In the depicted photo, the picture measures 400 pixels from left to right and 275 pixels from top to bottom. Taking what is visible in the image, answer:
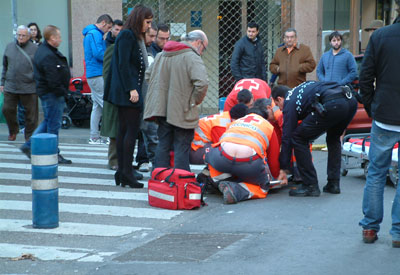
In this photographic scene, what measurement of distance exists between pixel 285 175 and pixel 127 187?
6.35 ft

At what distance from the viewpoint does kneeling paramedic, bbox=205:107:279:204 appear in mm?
7594

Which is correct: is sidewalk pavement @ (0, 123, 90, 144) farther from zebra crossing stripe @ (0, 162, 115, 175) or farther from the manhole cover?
the manhole cover

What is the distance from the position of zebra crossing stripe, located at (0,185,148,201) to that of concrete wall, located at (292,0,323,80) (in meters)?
9.01

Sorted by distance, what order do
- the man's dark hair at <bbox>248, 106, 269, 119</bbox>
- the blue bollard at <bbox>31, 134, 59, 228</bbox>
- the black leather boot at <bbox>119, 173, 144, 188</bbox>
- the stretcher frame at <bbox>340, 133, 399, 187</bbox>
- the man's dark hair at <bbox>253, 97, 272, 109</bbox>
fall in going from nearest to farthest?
the blue bollard at <bbox>31, 134, 59, 228</bbox>, the man's dark hair at <bbox>248, 106, 269, 119</bbox>, the man's dark hair at <bbox>253, 97, 272, 109</bbox>, the black leather boot at <bbox>119, 173, 144, 188</bbox>, the stretcher frame at <bbox>340, 133, 399, 187</bbox>

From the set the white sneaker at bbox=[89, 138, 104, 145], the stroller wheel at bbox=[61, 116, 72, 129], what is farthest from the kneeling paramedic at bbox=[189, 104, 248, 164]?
the stroller wheel at bbox=[61, 116, 72, 129]

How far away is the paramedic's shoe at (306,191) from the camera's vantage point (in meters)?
7.92

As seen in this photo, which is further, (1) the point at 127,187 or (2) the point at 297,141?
(1) the point at 127,187

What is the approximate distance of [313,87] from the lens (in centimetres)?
763

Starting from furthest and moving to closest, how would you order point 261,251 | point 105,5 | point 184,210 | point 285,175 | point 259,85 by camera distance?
point 105,5 < point 259,85 < point 285,175 < point 184,210 < point 261,251

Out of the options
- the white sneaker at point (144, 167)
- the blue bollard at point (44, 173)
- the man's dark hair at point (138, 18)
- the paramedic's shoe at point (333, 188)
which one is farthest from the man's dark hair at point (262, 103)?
the blue bollard at point (44, 173)

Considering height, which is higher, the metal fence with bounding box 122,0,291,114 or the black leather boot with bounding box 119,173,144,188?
the metal fence with bounding box 122,0,291,114

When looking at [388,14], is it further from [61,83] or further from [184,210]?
[184,210]

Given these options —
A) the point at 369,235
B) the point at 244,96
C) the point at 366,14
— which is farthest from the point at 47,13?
the point at 369,235

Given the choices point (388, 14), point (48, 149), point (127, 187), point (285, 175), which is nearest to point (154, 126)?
point (127, 187)
